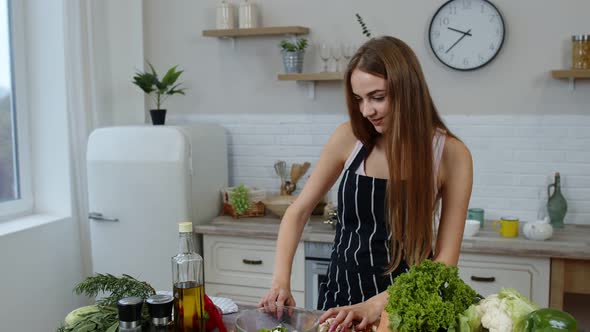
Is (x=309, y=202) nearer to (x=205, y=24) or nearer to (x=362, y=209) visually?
(x=362, y=209)

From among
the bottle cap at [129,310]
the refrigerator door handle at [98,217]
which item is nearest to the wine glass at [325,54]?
the refrigerator door handle at [98,217]

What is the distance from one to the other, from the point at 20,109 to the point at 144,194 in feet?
3.28

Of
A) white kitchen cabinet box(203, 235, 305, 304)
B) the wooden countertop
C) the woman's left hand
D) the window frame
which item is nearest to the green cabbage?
the woman's left hand

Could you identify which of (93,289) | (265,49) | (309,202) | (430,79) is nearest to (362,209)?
(309,202)

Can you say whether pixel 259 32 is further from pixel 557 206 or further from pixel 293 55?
pixel 557 206

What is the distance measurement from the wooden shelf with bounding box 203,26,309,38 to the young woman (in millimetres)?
1696

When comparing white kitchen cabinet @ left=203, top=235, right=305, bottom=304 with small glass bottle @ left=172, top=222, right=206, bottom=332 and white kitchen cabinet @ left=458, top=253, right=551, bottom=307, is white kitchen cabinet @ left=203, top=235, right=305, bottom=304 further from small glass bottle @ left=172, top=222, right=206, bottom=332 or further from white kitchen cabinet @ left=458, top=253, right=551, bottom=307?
small glass bottle @ left=172, top=222, right=206, bottom=332

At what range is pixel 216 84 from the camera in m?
4.08

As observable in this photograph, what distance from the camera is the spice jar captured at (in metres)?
3.25

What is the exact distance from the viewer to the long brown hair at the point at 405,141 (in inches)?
72.6

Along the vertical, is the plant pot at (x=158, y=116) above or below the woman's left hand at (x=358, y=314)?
above

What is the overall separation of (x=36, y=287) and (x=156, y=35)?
1815 mm

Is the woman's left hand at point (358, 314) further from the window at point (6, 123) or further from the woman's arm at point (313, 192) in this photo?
the window at point (6, 123)

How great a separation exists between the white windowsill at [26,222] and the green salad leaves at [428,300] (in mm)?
2687
